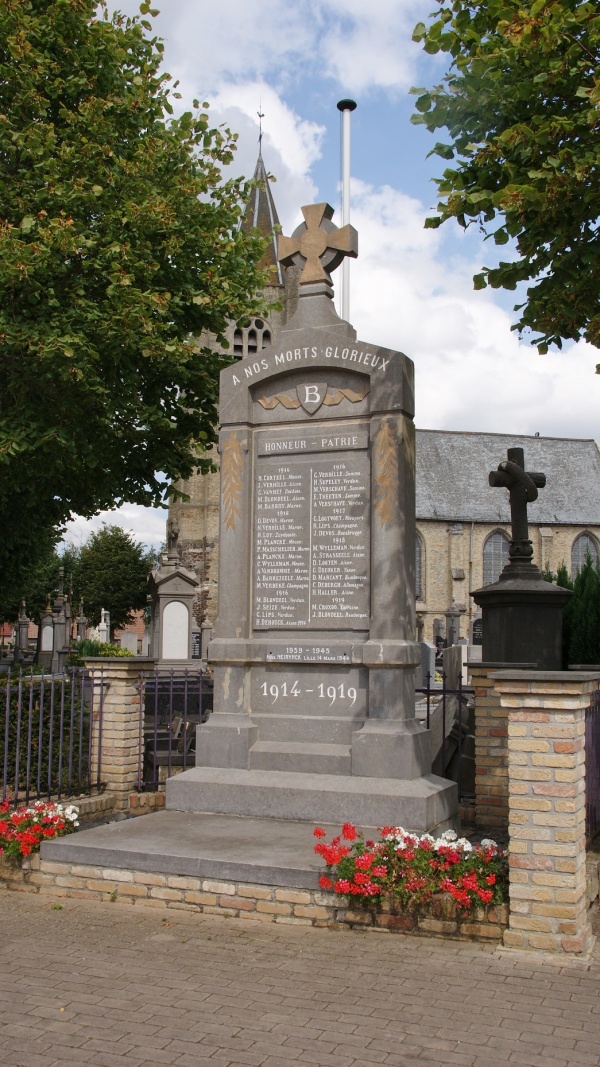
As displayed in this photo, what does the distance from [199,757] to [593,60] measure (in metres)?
6.94

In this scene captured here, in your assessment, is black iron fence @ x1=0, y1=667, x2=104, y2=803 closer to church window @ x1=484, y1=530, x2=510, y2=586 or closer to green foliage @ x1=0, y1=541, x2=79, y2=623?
green foliage @ x1=0, y1=541, x2=79, y2=623

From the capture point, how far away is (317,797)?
7.18m

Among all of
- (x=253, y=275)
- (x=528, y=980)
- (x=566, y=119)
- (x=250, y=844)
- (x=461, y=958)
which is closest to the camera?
(x=528, y=980)

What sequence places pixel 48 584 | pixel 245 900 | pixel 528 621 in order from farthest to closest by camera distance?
pixel 48 584
pixel 528 621
pixel 245 900

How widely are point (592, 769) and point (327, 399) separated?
3875 millimetres

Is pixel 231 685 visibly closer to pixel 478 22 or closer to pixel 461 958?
pixel 461 958

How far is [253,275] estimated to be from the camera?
14.4 m

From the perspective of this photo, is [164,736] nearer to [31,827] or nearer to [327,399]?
[31,827]

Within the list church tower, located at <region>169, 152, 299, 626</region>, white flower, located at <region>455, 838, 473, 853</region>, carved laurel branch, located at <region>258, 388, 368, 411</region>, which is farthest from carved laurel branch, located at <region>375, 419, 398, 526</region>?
church tower, located at <region>169, 152, 299, 626</region>

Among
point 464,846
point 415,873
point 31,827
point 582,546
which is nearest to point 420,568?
point 582,546

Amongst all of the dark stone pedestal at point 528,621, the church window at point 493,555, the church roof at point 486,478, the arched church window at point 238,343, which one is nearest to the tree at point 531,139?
the dark stone pedestal at point 528,621

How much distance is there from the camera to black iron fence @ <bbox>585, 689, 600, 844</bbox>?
7.29 meters

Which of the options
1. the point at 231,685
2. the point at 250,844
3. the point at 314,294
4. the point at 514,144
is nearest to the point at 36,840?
the point at 250,844

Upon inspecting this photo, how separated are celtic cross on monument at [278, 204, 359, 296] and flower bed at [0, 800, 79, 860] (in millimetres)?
5053
